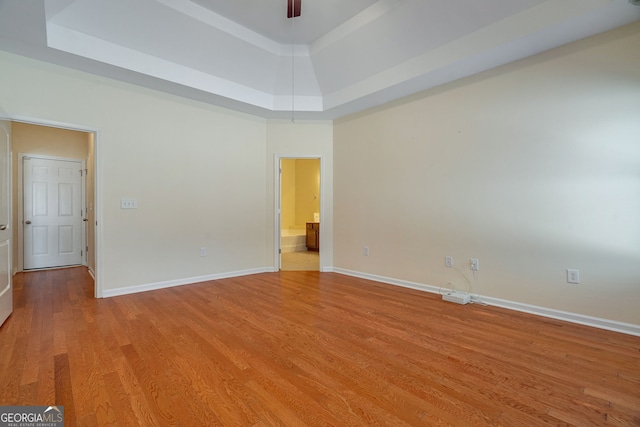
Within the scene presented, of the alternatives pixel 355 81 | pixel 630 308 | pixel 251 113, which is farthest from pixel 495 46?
pixel 251 113

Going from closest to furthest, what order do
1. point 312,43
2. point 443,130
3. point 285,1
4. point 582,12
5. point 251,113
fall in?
point 582,12
point 285,1
point 443,130
point 312,43
point 251,113

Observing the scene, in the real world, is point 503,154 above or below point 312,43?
below

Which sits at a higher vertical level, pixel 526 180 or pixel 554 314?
pixel 526 180

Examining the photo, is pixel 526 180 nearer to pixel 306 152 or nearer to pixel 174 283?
pixel 306 152

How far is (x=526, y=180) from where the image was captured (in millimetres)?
3131

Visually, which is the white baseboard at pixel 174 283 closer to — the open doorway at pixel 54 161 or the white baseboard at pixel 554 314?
the open doorway at pixel 54 161

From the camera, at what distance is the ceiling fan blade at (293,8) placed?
10.4 ft

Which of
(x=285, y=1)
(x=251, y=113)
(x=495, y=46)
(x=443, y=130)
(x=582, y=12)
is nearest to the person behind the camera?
(x=582, y=12)

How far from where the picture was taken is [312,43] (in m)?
4.12

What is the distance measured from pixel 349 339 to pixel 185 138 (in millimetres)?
3538

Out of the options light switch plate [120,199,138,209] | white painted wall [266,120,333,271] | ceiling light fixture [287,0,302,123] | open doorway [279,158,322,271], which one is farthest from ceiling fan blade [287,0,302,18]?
open doorway [279,158,322,271]

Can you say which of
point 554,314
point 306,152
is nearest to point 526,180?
point 554,314

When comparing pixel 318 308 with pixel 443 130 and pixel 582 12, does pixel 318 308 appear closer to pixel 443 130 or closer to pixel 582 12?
pixel 443 130

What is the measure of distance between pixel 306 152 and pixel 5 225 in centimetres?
382
